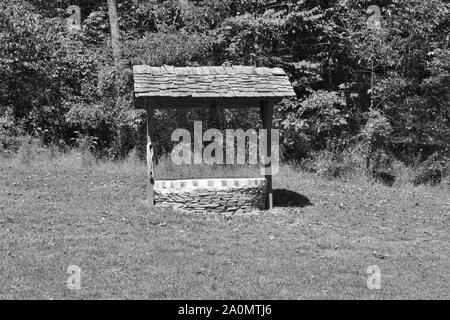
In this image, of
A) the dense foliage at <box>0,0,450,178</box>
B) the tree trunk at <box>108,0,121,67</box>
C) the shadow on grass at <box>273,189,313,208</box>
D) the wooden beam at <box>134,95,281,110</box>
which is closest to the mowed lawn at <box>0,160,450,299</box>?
the shadow on grass at <box>273,189,313,208</box>

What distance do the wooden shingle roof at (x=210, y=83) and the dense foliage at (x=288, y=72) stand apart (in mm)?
4811

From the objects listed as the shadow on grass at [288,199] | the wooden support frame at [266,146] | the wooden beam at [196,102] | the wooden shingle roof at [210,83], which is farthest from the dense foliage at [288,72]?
the wooden shingle roof at [210,83]

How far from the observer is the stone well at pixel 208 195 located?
1268 centimetres

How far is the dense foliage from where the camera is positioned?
18234 millimetres

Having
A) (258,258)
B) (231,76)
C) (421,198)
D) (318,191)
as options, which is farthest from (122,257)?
(421,198)

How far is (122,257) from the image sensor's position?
31.4 feet

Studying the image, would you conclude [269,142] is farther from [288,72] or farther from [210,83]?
[288,72]

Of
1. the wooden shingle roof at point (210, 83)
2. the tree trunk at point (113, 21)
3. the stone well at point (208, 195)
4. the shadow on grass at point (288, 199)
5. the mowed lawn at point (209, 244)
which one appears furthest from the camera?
the tree trunk at point (113, 21)

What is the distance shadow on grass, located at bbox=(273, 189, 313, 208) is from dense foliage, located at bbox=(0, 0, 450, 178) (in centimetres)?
374

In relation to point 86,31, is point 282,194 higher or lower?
lower

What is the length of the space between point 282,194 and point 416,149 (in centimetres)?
634

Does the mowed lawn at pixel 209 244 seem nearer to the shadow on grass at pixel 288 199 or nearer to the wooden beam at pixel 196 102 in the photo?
the shadow on grass at pixel 288 199
